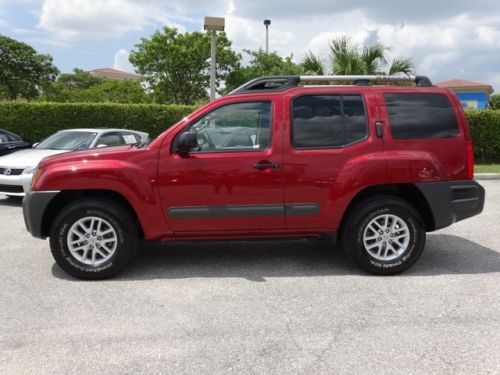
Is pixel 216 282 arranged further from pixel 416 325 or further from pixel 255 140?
pixel 416 325

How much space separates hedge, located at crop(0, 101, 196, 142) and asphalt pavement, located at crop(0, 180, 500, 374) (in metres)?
10.5

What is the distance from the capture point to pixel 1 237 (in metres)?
6.48

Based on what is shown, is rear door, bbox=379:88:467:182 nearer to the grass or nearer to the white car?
the white car

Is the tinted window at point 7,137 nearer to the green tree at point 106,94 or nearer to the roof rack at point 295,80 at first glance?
the roof rack at point 295,80

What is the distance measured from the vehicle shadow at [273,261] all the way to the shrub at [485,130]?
405 inches

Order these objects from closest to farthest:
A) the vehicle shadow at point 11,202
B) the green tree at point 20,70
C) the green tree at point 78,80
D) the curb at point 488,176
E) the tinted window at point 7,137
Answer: the vehicle shadow at point 11,202
the tinted window at point 7,137
the curb at point 488,176
the green tree at point 20,70
the green tree at point 78,80

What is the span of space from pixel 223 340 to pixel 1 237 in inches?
173

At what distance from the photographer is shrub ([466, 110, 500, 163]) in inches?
597

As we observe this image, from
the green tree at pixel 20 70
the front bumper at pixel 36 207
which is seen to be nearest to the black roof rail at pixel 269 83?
the front bumper at pixel 36 207

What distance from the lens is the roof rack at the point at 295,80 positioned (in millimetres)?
5055

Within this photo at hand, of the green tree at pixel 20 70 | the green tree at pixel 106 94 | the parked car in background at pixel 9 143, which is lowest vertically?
the parked car in background at pixel 9 143

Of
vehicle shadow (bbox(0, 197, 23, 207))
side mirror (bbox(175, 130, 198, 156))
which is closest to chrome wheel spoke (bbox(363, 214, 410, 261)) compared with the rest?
side mirror (bbox(175, 130, 198, 156))

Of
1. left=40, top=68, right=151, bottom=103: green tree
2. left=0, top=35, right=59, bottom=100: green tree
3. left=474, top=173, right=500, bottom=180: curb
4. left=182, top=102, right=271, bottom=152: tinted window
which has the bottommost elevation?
left=474, top=173, right=500, bottom=180: curb

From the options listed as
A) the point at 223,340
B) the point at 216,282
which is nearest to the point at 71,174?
the point at 216,282
